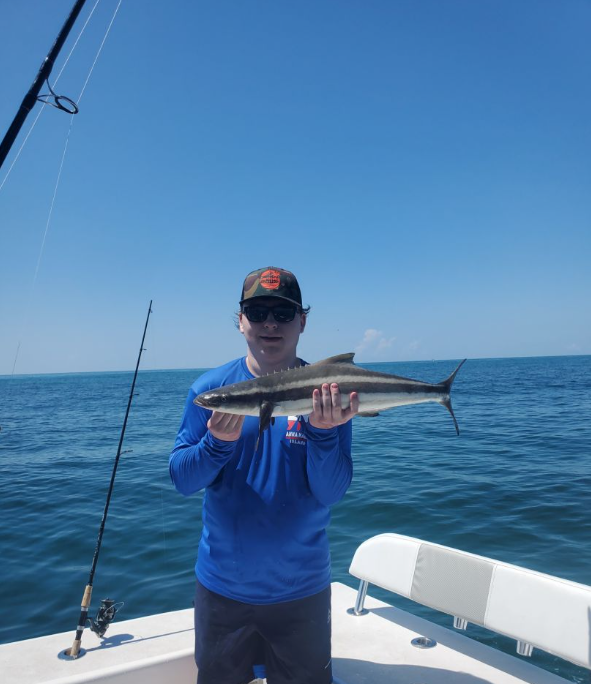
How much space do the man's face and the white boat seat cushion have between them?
316 centimetres

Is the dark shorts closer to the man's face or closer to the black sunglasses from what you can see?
the man's face

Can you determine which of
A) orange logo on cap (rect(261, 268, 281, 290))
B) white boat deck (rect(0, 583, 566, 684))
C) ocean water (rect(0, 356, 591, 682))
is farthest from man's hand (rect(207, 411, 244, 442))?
ocean water (rect(0, 356, 591, 682))

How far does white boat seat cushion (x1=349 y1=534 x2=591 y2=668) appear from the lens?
4133 millimetres

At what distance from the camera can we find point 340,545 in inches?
405

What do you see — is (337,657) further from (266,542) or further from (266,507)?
(266,507)

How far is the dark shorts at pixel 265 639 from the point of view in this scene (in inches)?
128

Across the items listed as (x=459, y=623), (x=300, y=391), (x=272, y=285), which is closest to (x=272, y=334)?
(x=272, y=285)

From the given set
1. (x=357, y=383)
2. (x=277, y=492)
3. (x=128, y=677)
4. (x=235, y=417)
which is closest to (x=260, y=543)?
(x=277, y=492)

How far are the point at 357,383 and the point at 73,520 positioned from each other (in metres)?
11.9

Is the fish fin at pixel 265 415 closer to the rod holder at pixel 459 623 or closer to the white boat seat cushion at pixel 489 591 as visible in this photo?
the white boat seat cushion at pixel 489 591

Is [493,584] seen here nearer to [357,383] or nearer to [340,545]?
[357,383]

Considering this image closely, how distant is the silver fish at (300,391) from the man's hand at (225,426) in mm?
88

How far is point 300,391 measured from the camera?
3.56 metres

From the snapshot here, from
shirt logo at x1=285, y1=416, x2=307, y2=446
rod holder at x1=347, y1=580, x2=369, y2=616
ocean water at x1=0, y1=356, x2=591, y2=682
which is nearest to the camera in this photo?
shirt logo at x1=285, y1=416, x2=307, y2=446
